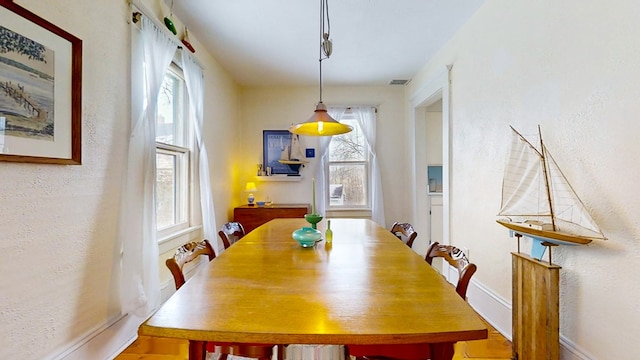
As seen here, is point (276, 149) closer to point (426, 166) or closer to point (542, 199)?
point (426, 166)

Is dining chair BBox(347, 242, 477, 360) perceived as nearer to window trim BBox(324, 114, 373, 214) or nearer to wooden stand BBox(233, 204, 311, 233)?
wooden stand BBox(233, 204, 311, 233)

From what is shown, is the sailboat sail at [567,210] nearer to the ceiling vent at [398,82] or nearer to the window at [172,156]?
the window at [172,156]

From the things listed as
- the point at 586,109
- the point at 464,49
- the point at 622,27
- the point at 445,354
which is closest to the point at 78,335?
the point at 445,354

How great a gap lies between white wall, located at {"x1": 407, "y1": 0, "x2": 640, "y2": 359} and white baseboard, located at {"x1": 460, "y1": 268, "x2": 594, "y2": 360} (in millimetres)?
20

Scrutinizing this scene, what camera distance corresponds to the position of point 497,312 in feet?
7.47

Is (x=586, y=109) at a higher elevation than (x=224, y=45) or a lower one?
lower

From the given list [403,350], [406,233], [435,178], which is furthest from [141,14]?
[435,178]

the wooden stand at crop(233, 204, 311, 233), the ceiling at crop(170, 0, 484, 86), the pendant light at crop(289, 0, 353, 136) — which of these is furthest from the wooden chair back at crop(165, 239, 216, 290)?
the wooden stand at crop(233, 204, 311, 233)

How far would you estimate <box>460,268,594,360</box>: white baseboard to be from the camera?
64.1 inches

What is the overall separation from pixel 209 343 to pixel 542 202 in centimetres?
176

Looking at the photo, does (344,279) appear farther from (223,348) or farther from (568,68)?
(568,68)

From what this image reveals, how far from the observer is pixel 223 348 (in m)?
0.98

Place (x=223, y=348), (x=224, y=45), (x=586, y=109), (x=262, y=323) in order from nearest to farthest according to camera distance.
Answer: (x=262, y=323) → (x=223, y=348) → (x=586, y=109) → (x=224, y=45)

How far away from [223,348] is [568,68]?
2.16 meters
